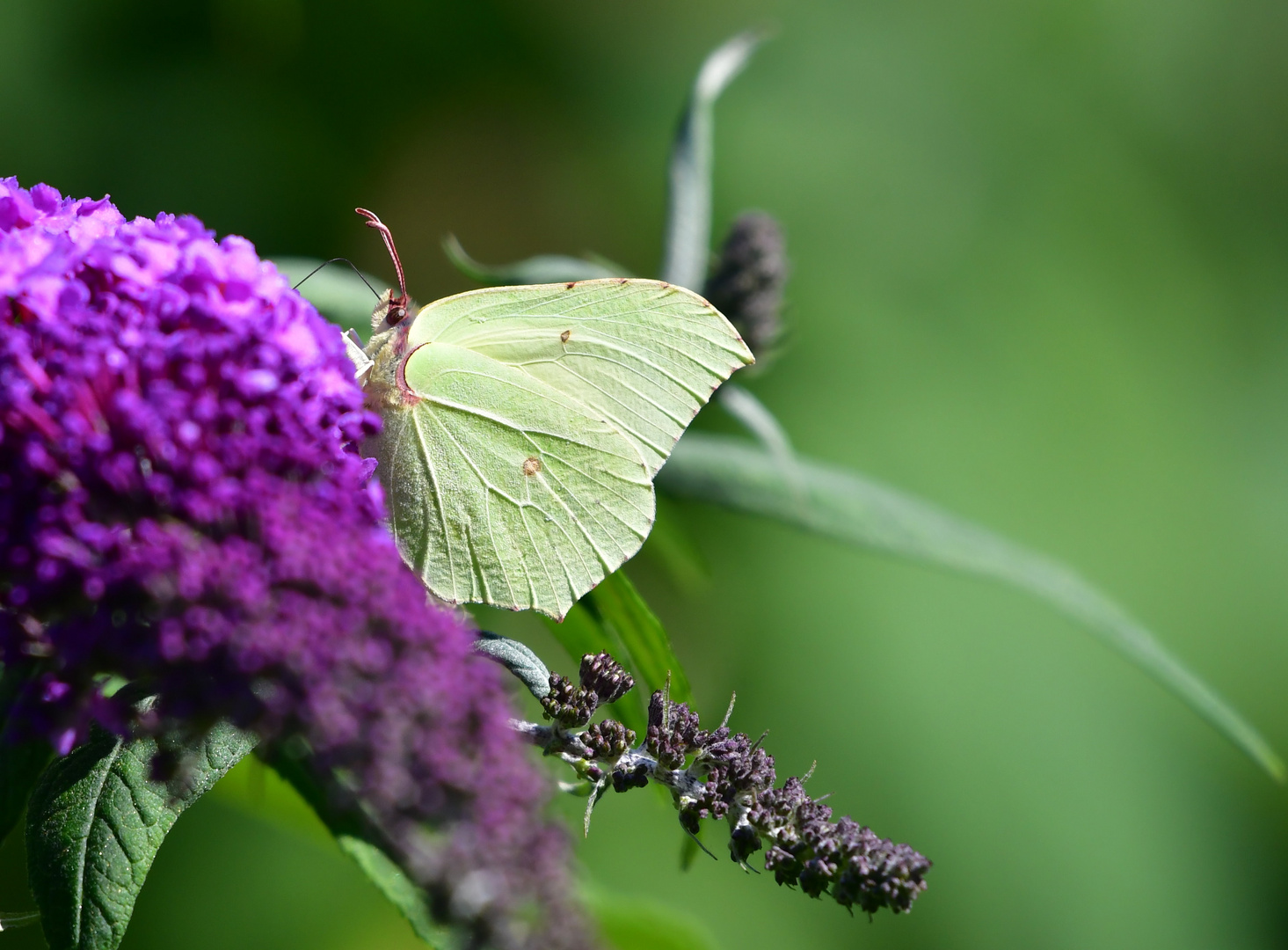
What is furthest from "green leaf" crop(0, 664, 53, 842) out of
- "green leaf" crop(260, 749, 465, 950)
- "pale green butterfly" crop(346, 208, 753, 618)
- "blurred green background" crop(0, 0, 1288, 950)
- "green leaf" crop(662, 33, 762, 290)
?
"blurred green background" crop(0, 0, 1288, 950)

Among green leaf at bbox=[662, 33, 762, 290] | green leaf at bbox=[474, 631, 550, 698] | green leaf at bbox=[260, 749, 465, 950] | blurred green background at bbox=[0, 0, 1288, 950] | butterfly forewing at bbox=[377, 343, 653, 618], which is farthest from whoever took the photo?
blurred green background at bbox=[0, 0, 1288, 950]

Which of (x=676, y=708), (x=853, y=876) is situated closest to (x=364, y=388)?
(x=676, y=708)

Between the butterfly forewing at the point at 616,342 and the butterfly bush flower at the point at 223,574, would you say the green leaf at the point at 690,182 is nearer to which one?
the butterfly forewing at the point at 616,342

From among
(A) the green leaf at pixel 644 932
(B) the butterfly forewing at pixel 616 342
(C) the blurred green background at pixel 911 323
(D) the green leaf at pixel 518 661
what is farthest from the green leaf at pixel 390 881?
(C) the blurred green background at pixel 911 323

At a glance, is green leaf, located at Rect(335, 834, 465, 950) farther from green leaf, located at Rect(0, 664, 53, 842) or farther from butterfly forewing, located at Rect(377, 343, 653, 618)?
butterfly forewing, located at Rect(377, 343, 653, 618)

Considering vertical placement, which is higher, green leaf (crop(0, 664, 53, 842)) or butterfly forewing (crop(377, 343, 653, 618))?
butterfly forewing (crop(377, 343, 653, 618))

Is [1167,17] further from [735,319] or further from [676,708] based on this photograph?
[676,708]

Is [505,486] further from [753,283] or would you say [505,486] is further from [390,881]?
[753,283]
